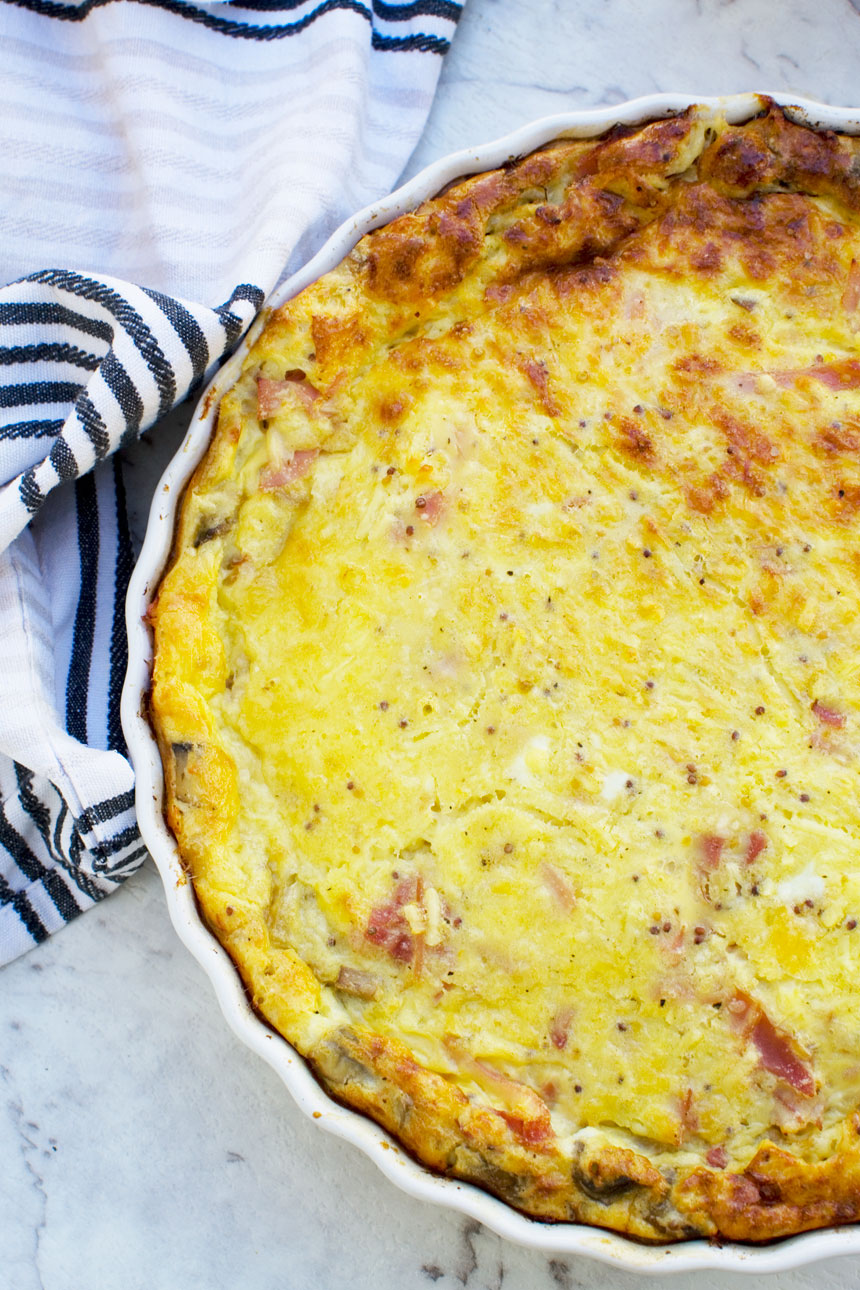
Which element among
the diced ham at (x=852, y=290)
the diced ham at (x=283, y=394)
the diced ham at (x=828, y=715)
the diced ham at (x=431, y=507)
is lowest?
the diced ham at (x=828, y=715)

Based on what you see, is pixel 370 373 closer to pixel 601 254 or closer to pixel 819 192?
pixel 601 254

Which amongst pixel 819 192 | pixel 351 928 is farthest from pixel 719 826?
pixel 819 192

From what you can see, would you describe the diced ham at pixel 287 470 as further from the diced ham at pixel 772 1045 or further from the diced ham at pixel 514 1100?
the diced ham at pixel 772 1045

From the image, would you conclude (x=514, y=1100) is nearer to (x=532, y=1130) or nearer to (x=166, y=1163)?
(x=532, y=1130)

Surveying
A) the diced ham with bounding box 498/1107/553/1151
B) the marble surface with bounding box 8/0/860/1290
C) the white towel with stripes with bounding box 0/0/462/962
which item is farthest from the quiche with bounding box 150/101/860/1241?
the marble surface with bounding box 8/0/860/1290

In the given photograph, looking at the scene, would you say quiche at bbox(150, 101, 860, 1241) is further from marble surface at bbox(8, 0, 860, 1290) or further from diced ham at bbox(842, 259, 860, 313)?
marble surface at bbox(8, 0, 860, 1290)

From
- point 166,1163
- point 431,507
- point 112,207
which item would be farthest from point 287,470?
point 166,1163

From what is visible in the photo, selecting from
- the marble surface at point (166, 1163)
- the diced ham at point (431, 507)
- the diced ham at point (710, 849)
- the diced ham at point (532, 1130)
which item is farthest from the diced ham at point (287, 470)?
the diced ham at point (532, 1130)
